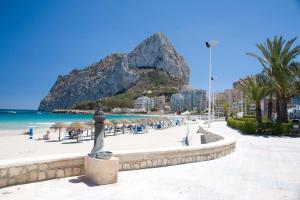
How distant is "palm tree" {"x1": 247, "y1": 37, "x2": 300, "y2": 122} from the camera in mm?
23859

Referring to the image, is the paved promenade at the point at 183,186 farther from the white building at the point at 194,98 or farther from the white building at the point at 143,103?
the white building at the point at 194,98

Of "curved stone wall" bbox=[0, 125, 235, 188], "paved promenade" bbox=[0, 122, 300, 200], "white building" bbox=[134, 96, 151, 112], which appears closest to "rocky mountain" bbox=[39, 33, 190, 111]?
"white building" bbox=[134, 96, 151, 112]

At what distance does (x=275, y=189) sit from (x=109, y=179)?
3457 millimetres

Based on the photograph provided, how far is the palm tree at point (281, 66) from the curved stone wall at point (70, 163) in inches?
707

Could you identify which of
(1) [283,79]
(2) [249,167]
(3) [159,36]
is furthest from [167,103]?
(2) [249,167]

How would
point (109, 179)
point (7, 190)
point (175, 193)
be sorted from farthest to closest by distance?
point (109, 179) < point (175, 193) < point (7, 190)

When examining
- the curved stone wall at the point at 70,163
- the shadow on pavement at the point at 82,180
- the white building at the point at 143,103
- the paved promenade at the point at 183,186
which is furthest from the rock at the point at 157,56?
the shadow on pavement at the point at 82,180

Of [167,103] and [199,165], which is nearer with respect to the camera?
[199,165]

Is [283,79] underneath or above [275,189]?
above

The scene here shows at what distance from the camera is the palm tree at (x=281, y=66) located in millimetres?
23859

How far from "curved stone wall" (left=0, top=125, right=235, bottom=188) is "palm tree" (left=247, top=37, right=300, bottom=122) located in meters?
18.0

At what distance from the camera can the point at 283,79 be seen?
77.3ft

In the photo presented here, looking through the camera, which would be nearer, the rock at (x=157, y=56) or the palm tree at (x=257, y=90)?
the palm tree at (x=257, y=90)

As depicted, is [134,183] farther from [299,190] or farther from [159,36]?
[159,36]
